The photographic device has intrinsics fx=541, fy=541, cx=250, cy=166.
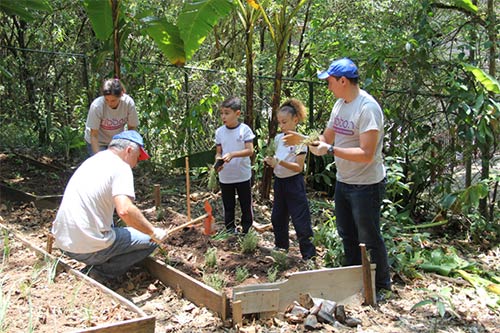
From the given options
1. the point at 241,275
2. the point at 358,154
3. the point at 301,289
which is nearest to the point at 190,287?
the point at 241,275

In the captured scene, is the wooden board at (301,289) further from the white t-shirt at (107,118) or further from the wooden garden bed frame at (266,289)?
the white t-shirt at (107,118)

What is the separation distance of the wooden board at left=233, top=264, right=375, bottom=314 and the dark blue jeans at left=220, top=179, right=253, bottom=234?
165 cm

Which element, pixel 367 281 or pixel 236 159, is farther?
pixel 236 159

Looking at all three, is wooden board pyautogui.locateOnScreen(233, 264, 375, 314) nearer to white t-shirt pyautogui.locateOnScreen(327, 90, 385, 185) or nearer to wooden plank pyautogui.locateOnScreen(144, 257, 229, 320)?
wooden plank pyautogui.locateOnScreen(144, 257, 229, 320)

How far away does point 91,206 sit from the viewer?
4305 mm

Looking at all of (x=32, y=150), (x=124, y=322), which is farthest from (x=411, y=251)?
(x=32, y=150)

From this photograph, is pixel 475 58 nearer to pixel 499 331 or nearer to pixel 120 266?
pixel 499 331

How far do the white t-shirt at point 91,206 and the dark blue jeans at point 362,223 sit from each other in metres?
1.77

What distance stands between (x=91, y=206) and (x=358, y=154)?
7.02 ft

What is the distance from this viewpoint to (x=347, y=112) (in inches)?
171

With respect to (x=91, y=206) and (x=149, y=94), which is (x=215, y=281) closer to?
(x=91, y=206)

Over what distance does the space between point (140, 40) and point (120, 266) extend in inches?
252

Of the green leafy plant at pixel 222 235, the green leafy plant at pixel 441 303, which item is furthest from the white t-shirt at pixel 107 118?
the green leafy plant at pixel 441 303

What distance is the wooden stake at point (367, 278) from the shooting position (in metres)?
4.32
